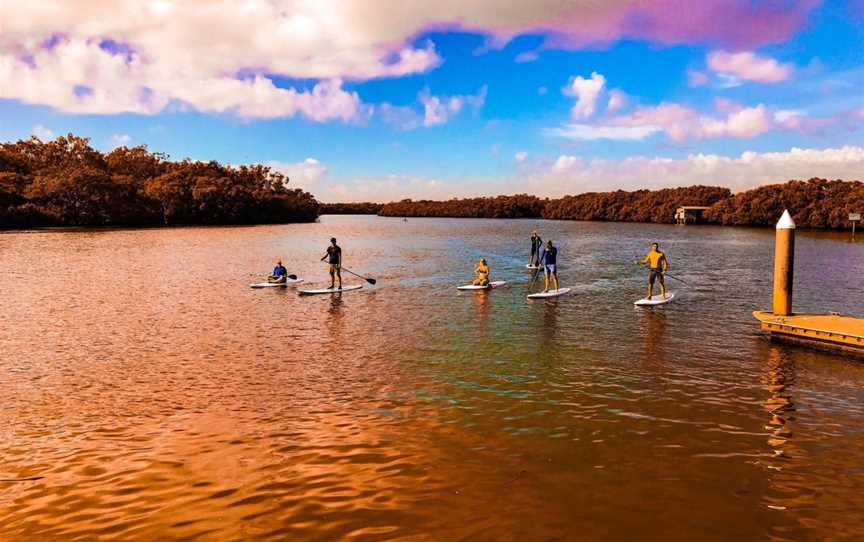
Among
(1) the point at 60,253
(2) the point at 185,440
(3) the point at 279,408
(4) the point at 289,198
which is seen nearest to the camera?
(2) the point at 185,440

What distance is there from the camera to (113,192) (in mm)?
121688

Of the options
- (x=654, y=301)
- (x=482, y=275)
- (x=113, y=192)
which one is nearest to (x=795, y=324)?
(x=654, y=301)

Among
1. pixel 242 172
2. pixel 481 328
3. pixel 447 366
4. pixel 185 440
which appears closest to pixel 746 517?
pixel 447 366

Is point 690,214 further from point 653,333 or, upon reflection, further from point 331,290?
point 653,333

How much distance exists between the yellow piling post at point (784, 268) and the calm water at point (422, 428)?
180 cm

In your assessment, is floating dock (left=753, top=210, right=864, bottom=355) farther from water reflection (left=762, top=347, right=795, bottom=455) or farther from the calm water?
water reflection (left=762, top=347, right=795, bottom=455)

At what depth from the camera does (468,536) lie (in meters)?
6.95

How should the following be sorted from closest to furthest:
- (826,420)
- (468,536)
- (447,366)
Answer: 1. (468,536)
2. (826,420)
3. (447,366)

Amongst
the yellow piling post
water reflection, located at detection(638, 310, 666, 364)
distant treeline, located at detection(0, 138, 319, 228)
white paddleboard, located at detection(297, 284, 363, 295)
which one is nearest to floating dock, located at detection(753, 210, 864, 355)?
the yellow piling post

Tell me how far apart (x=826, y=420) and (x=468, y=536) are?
347 inches

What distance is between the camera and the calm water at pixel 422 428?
7.38m

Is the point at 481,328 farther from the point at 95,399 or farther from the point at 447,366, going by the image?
the point at 95,399

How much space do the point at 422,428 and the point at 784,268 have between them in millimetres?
16820

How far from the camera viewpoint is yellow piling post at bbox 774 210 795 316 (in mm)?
19594
